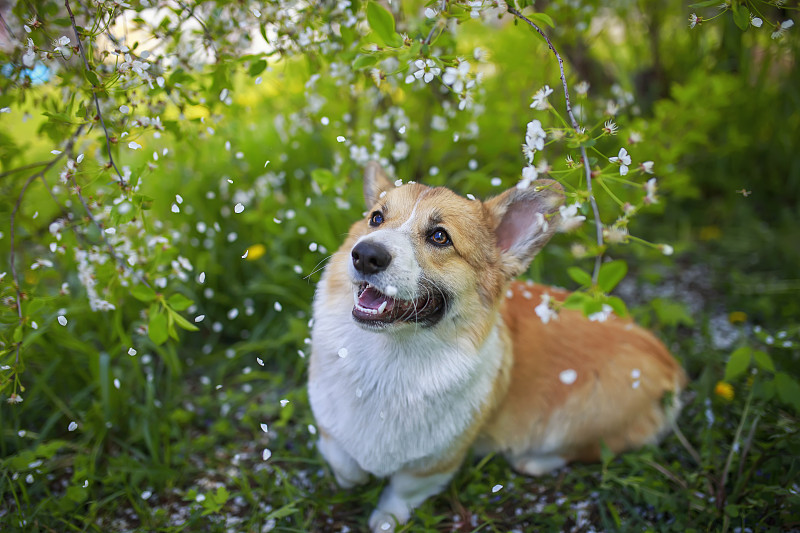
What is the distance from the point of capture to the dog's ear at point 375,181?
2479mm

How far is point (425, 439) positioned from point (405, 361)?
1.15 ft

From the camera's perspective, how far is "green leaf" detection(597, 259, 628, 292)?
1515mm

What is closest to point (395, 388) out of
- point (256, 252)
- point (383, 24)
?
point (383, 24)

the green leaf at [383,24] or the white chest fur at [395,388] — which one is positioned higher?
the green leaf at [383,24]

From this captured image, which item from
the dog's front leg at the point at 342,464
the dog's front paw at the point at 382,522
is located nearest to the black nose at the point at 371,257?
the dog's front leg at the point at 342,464

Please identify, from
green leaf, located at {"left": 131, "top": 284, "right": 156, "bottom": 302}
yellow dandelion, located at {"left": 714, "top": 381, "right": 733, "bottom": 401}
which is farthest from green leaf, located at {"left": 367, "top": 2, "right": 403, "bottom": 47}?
yellow dandelion, located at {"left": 714, "top": 381, "right": 733, "bottom": 401}

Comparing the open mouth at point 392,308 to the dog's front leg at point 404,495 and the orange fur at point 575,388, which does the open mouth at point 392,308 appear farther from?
the dog's front leg at point 404,495

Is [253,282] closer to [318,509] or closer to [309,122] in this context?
[309,122]

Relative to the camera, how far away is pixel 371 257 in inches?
Answer: 72.1

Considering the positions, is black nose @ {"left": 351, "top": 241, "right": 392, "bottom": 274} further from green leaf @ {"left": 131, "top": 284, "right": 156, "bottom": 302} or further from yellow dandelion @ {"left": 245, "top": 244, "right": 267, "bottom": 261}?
yellow dandelion @ {"left": 245, "top": 244, "right": 267, "bottom": 261}

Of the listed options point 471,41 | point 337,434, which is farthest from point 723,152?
point 337,434

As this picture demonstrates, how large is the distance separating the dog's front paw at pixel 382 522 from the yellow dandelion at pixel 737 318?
8.74 feet

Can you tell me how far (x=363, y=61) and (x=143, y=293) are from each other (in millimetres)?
1161

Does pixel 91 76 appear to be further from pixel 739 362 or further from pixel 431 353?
pixel 739 362
